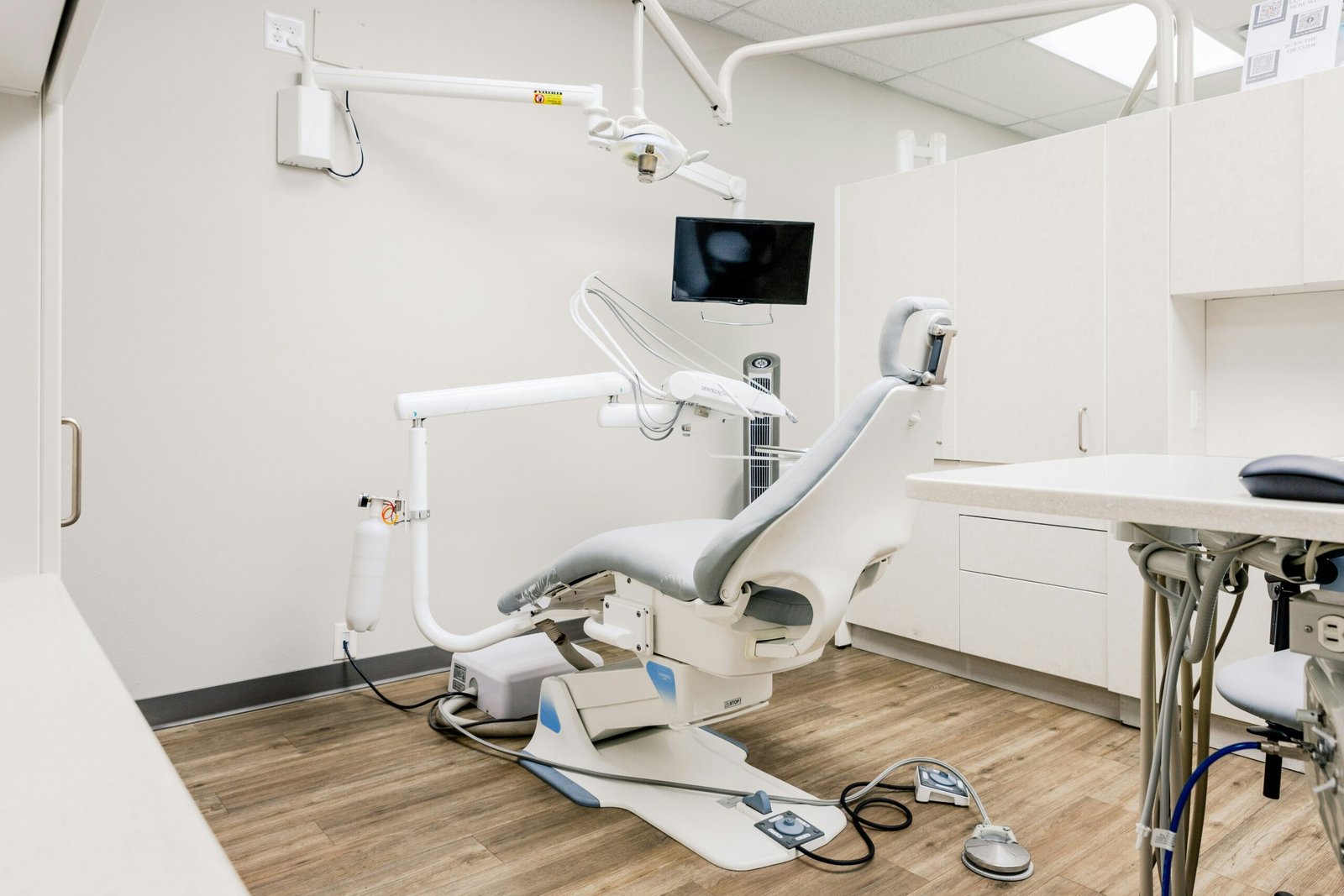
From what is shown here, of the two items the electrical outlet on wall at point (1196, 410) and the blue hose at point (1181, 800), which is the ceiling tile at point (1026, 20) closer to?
the electrical outlet on wall at point (1196, 410)

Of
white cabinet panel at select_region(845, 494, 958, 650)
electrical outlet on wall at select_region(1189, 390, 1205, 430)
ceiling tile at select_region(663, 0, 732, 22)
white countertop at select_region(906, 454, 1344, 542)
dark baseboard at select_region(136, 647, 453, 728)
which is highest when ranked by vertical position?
ceiling tile at select_region(663, 0, 732, 22)

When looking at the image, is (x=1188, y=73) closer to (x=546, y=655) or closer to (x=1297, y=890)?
(x=1297, y=890)

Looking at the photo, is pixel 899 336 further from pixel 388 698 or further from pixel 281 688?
pixel 281 688

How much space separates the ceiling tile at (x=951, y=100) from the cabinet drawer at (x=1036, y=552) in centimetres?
249

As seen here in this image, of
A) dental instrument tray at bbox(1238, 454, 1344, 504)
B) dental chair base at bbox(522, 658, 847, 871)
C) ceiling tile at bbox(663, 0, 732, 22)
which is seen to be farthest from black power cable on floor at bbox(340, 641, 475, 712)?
ceiling tile at bbox(663, 0, 732, 22)

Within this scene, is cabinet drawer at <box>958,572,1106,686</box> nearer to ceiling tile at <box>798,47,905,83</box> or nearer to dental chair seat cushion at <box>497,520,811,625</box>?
dental chair seat cushion at <box>497,520,811,625</box>

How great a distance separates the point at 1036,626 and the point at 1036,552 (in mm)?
237

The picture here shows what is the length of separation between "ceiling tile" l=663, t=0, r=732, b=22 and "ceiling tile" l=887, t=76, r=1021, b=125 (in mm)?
1168

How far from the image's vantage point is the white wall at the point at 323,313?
2.40 m

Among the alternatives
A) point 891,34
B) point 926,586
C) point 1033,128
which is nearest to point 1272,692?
point 926,586

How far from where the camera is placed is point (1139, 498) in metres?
0.68

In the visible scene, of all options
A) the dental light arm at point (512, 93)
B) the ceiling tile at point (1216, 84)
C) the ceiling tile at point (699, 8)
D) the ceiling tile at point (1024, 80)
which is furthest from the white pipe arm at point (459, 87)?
the ceiling tile at point (1216, 84)

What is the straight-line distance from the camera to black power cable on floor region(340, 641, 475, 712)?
104 inches

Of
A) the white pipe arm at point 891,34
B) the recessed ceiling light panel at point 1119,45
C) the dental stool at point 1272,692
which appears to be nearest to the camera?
the dental stool at point 1272,692
